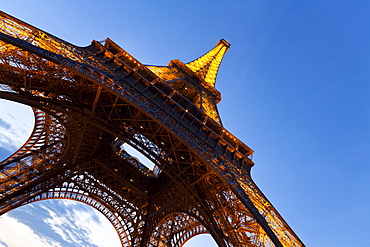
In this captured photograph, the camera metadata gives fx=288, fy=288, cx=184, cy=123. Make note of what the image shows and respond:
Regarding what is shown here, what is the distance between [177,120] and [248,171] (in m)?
6.02

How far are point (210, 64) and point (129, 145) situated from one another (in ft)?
69.0

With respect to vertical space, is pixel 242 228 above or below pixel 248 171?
below

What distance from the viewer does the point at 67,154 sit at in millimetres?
23578

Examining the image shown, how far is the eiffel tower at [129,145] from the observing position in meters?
14.3

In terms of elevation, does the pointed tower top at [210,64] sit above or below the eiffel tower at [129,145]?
above

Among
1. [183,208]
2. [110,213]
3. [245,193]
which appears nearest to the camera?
[245,193]

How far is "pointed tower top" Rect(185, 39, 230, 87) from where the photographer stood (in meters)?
33.1

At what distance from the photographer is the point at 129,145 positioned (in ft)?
64.0

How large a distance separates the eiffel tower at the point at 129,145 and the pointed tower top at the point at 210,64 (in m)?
1.16

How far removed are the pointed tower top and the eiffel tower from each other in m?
1.16

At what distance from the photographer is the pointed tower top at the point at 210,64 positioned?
3309cm

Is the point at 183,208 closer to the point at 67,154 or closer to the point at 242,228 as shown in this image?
the point at 242,228

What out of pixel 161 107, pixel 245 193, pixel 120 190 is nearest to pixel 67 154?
pixel 120 190

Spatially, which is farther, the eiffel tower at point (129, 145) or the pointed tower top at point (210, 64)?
the pointed tower top at point (210, 64)
